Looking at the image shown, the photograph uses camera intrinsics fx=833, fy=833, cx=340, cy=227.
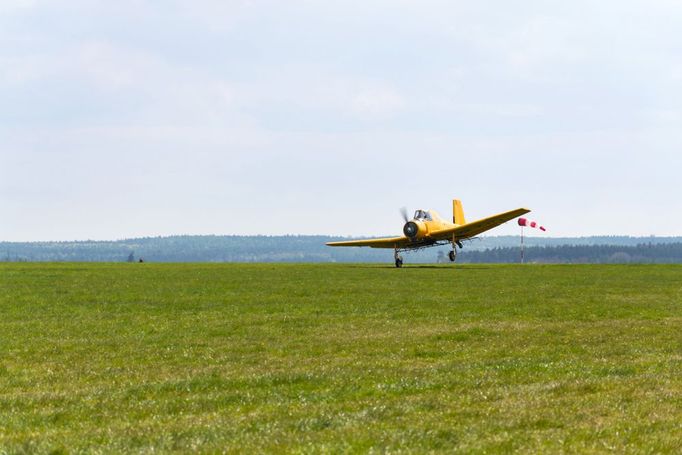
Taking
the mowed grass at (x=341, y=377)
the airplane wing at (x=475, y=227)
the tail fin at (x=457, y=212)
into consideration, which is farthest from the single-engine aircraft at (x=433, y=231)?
the mowed grass at (x=341, y=377)

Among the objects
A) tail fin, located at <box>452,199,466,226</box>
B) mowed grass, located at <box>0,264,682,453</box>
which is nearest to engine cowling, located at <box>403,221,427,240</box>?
tail fin, located at <box>452,199,466,226</box>

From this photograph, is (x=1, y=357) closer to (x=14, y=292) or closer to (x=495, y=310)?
(x=495, y=310)

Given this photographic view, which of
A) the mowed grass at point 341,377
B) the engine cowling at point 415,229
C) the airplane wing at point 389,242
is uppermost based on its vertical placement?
the engine cowling at point 415,229

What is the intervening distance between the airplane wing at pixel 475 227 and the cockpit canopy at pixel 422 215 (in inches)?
58.2

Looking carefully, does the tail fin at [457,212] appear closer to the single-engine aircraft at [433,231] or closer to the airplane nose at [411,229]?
the single-engine aircraft at [433,231]

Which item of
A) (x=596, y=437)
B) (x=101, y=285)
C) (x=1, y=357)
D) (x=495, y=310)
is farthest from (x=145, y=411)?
(x=101, y=285)

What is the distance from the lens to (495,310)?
97.1 feet

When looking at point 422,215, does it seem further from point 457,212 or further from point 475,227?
point 457,212

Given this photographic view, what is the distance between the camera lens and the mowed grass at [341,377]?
35.0 ft

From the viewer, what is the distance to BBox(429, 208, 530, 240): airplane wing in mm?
76250

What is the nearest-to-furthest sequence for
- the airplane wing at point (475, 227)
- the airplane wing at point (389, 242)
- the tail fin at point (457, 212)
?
the airplane wing at point (475, 227)
the airplane wing at point (389, 242)
the tail fin at point (457, 212)

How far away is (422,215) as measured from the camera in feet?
254

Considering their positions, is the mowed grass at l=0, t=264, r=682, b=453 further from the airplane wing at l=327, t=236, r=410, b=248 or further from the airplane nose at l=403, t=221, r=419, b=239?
the airplane wing at l=327, t=236, r=410, b=248

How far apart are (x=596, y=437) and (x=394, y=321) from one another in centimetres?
1574
